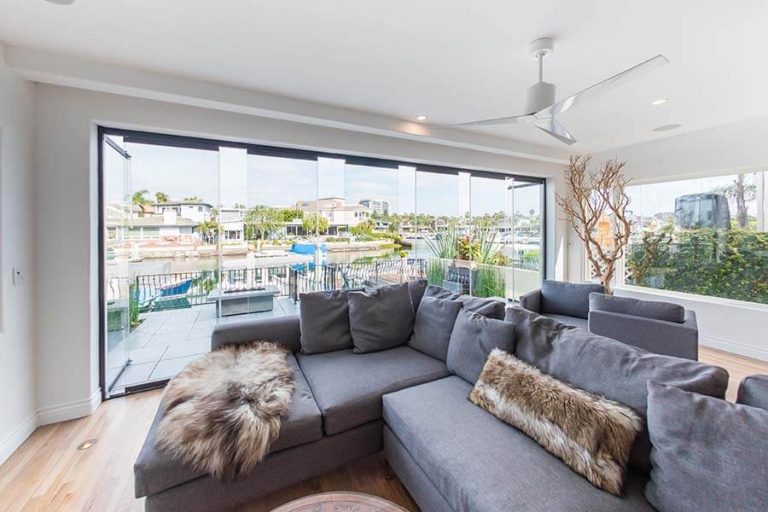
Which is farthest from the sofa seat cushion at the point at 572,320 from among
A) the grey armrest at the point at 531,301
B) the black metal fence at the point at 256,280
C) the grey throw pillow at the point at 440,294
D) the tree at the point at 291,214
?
the tree at the point at 291,214

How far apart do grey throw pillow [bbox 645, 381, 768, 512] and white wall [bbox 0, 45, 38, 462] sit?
11.4 feet

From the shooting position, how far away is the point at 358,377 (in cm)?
206

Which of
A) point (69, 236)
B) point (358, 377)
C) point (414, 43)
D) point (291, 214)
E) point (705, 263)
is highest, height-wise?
point (414, 43)

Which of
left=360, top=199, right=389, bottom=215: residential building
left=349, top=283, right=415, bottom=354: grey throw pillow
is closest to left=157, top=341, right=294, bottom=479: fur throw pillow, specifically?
left=349, top=283, right=415, bottom=354: grey throw pillow

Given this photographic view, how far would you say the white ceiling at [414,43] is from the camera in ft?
5.99

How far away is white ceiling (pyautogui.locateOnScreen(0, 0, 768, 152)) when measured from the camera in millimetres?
1825

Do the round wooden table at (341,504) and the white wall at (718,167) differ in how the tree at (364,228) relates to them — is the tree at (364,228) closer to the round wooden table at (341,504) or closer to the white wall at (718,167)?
the round wooden table at (341,504)

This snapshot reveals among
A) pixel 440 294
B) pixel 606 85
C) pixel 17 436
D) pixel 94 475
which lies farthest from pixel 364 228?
pixel 17 436

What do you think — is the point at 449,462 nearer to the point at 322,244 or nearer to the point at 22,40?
the point at 322,244

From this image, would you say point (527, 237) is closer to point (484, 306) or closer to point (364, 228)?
point (364, 228)

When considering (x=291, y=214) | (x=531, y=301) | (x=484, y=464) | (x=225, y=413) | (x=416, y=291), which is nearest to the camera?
(x=484, y=464)

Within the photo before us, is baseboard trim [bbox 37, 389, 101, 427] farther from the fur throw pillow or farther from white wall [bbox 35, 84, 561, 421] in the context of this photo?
the fur throw pillow

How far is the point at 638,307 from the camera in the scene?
8.46ft

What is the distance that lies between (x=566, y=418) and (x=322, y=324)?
5.69 ft
